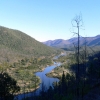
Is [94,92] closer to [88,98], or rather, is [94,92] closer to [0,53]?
[88,98]

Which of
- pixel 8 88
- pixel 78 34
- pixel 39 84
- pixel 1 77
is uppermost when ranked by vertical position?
pixel 78 34

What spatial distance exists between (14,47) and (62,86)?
488ft

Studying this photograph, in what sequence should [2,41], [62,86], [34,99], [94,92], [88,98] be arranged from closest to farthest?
[88,98] < [94,92] < [34,99] < [62,86] < [2,41]

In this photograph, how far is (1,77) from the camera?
89.7 feet

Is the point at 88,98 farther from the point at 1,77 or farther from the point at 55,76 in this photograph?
the point at 55,76

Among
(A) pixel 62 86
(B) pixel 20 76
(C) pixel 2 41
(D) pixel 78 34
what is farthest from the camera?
(C) pixel 2 41

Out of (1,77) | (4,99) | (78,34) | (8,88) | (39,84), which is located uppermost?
(78,34)

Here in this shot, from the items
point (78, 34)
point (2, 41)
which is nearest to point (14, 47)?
point (2, 41)

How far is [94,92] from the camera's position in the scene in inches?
1021

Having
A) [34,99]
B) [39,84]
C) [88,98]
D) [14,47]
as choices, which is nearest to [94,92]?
[88,98]

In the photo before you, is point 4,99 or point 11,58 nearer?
point 4,99

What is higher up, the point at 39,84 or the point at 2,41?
the point at 2,41

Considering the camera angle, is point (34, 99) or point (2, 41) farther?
point (2, 41)

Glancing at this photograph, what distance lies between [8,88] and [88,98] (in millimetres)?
12933
